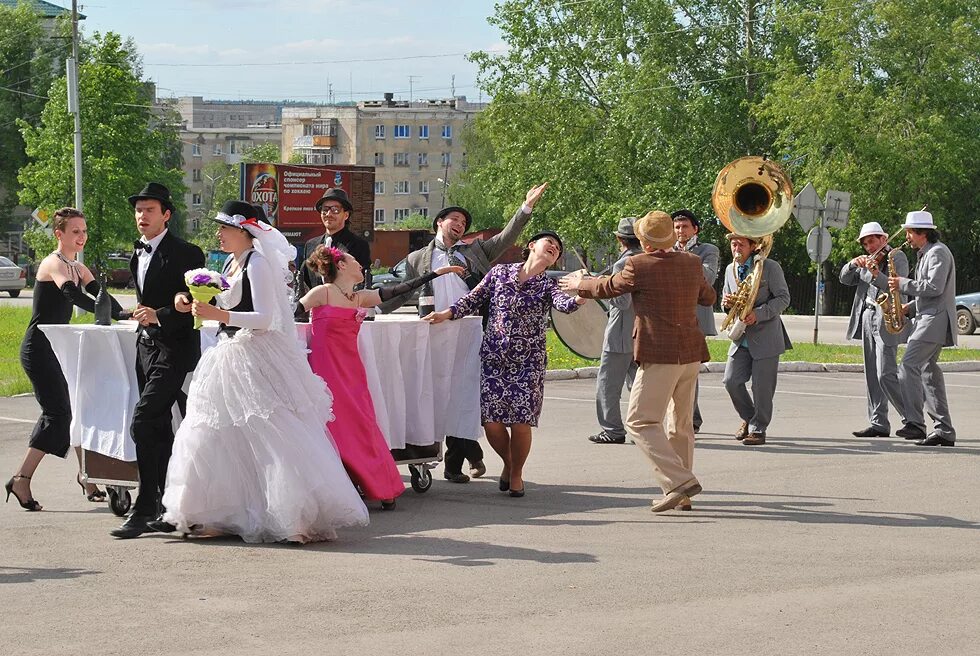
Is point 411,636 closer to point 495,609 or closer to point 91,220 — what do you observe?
point 495,609

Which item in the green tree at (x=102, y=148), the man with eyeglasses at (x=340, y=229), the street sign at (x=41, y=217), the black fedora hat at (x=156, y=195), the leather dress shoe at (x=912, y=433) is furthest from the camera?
the green tree at (x=102, y=148)

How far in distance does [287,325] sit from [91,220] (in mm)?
46849

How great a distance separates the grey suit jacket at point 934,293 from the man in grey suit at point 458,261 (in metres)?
4.26

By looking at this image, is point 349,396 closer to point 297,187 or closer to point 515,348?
point 515,348

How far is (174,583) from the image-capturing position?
7.46 m

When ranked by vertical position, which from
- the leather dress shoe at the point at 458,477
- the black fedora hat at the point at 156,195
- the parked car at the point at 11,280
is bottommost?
the parked car at the point at 11,280

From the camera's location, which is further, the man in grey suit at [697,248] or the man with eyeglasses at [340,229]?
the man in grey suit at [697,248]

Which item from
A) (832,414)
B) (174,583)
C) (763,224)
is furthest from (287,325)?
(832,414)

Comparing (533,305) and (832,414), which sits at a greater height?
(533,305)

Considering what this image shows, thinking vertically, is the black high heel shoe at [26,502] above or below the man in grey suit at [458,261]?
below

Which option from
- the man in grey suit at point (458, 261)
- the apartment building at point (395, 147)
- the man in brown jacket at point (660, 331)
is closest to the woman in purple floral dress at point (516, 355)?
the man in brown jacket at point (660, 331)

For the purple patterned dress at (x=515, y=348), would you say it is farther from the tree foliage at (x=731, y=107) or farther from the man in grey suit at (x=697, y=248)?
the tree foliage at (x=731, y=107)

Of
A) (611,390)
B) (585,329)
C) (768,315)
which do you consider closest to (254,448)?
(585,329)

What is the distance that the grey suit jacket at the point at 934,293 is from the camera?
543 inches
